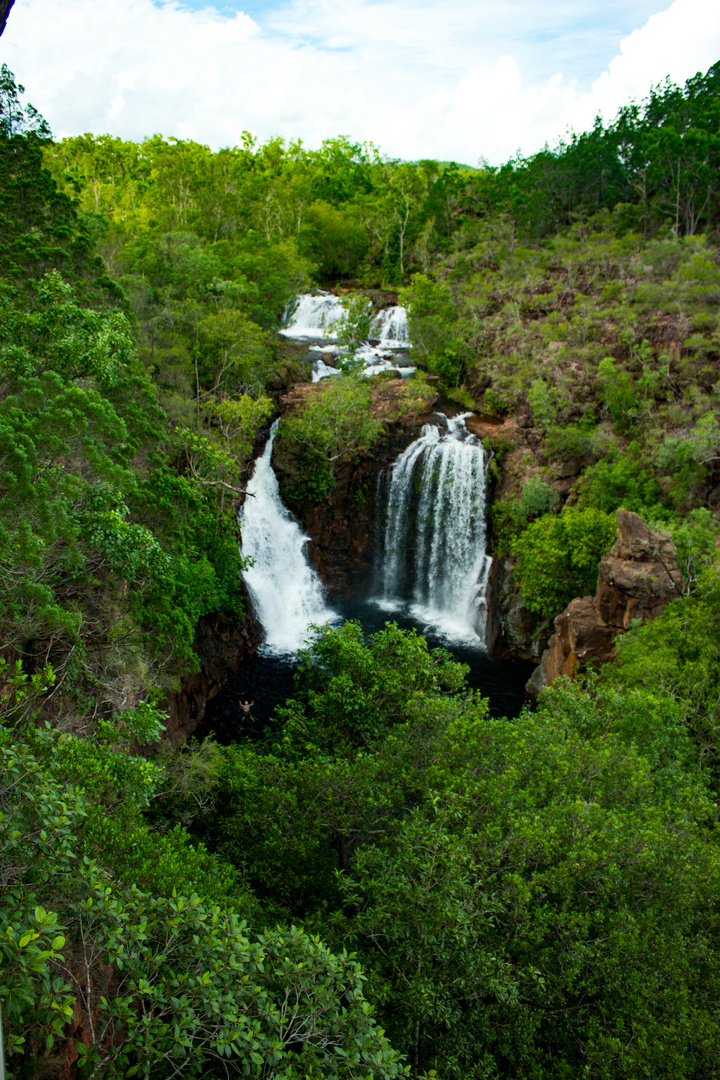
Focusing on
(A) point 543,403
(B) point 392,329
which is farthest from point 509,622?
(B) point 392,329

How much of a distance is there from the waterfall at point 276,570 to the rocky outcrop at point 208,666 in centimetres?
115

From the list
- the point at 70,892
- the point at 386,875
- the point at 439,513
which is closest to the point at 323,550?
the point at 439,513

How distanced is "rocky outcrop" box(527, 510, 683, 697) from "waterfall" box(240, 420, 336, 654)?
10502 mm

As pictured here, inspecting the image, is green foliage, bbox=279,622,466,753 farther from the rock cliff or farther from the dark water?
the rock cliff

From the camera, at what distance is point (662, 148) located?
38.7 meters

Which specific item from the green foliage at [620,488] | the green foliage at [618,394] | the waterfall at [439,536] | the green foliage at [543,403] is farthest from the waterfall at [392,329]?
the green foliage at [620,488]

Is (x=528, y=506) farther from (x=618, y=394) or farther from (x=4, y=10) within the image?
(x=4, y=10)

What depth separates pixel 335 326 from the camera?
37.9 meters

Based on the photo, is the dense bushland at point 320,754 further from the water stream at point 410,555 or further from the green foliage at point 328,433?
the water stream at point 410,555

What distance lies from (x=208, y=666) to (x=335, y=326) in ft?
78.1

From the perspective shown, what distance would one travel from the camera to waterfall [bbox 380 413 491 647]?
27.2 m

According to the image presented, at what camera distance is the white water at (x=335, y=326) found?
126ft

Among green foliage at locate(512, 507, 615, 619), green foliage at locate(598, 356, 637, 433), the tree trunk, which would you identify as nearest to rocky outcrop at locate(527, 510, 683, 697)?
green foliage at locate(512, 507, 615, 619)

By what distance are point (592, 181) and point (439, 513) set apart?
106 feet
